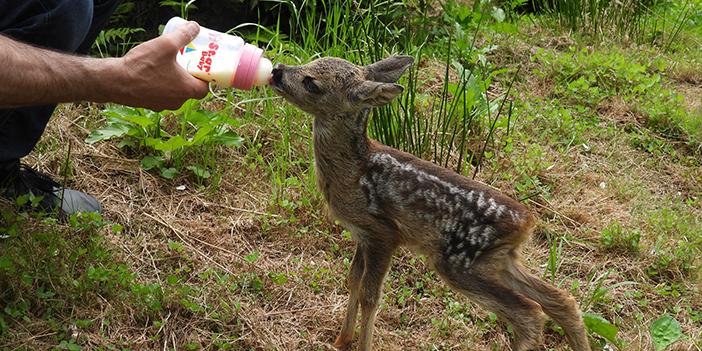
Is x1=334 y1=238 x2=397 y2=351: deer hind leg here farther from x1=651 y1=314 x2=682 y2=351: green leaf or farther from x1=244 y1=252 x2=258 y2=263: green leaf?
x1=651 y1=314 x2=682 y2=351: green leaf

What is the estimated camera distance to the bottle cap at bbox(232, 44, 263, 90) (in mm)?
3033

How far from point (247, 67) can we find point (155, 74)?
43 cm

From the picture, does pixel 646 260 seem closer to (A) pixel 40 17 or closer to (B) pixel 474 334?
(B) pixel 474 334

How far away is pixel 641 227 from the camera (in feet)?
14.1

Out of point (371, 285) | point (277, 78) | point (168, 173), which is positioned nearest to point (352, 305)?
point (371, 285)

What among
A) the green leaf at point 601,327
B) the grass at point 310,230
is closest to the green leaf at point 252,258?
the grass at point 310,230

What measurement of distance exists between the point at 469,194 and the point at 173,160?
2178 mm

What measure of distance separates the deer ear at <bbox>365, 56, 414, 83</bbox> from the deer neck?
0.20 metres

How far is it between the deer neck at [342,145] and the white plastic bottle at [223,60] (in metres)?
0.43

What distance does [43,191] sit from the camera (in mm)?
3768

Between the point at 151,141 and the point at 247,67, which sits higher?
the point at 247,67

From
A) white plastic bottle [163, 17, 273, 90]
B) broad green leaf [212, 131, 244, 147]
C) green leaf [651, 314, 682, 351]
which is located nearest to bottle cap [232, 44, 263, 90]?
white plastic bottle [163, 17, 273, 90]

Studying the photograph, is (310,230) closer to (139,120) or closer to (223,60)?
(139,120)

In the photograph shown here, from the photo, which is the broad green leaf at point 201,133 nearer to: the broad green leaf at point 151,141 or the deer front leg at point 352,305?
the broad green leaf at point 151,141
